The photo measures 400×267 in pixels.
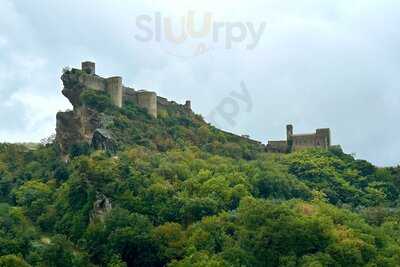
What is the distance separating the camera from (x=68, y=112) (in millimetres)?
77688

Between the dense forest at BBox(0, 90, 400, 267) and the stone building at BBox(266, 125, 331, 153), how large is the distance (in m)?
6.79

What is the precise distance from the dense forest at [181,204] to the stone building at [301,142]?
6795mm

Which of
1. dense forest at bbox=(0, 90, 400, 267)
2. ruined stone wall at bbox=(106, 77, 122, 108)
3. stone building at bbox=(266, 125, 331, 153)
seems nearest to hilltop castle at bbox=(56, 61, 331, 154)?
ruined stone wall at bbox=(106, 77, 122, 108)

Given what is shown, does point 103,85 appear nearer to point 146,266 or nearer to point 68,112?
point 68,112

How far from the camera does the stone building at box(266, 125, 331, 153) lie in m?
93.4

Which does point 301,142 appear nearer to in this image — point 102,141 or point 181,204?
point 102,141

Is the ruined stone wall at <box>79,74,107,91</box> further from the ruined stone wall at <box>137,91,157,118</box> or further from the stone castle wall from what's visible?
the ruined stone wall at <box>137,91,157,118</box>

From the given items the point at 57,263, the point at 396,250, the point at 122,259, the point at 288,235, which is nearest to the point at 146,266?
the point at 122,259

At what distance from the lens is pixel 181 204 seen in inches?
2464

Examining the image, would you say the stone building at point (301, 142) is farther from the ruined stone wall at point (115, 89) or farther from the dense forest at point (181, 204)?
the ruined stone wall at point (115, 89)

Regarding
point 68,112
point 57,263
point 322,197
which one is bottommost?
point 57,263

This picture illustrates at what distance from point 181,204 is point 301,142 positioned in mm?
34136

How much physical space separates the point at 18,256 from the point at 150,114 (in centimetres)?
3014

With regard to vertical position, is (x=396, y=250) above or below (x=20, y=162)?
below
